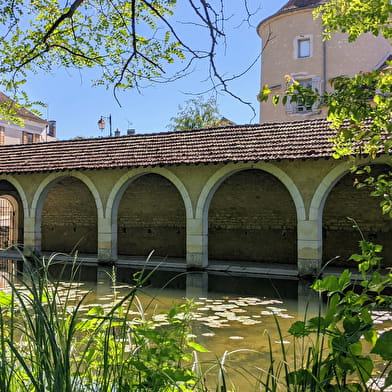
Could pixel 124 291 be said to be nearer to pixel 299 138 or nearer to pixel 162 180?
pixel 299 138

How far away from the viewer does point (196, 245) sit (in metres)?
12.2

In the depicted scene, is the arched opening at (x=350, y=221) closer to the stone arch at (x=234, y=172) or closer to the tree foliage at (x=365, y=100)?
the stone arch at (x=234, y=172)

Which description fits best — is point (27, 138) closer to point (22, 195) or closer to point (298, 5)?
point (22, 195)

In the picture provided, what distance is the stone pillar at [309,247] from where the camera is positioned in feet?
35.7

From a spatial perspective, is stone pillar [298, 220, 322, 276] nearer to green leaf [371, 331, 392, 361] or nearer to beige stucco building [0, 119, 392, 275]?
beige stucco building [0, 119, 392, 275]

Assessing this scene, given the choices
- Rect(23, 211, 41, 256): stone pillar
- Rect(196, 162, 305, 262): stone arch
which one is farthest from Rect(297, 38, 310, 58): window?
Rect(23, 211, 41, 256): stone pillar

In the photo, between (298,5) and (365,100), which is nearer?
(365,100)

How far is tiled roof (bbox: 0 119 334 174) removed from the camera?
1136cm

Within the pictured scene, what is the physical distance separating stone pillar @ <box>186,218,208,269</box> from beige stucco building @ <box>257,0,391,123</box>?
1060cm

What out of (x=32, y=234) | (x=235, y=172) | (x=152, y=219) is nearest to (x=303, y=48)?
(x=152, y=219)

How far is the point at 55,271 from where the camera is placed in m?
11.7

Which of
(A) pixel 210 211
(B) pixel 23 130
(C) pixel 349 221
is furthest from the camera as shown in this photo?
(B) pixel 23 130

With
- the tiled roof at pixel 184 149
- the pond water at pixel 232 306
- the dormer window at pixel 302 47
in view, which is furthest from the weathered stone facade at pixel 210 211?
the dormer window at pixel 302 47

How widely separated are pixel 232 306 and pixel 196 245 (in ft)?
15.3
